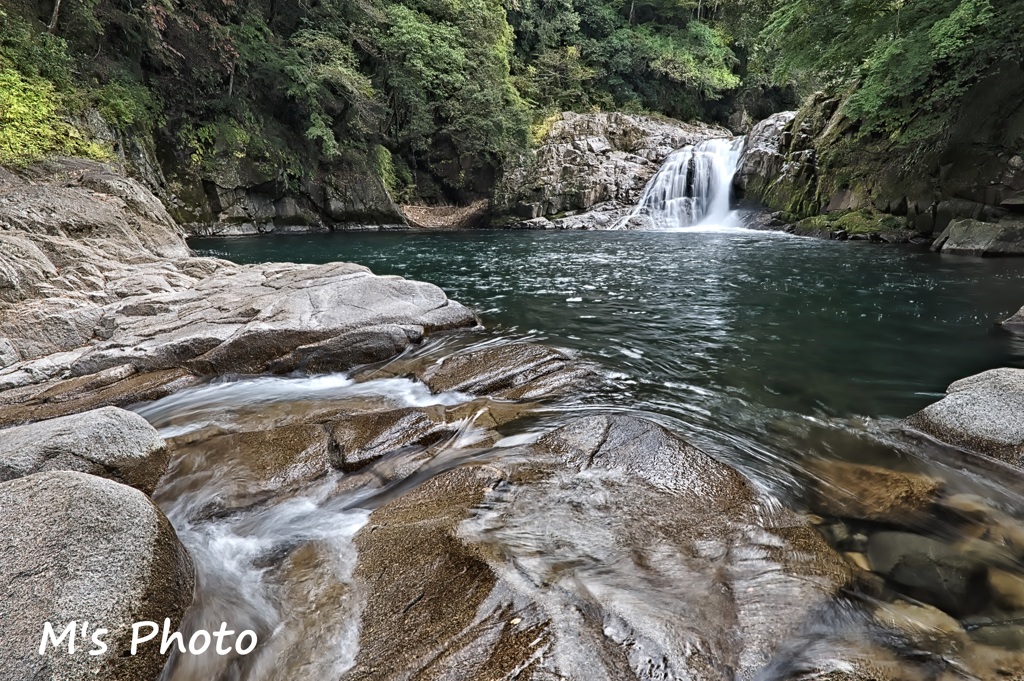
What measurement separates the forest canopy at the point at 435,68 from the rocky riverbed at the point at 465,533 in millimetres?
9073

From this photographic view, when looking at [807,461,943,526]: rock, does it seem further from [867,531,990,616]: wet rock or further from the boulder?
the boulder

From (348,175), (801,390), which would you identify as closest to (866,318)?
(801,390)

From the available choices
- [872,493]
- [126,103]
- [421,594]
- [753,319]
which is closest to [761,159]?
[753,319]

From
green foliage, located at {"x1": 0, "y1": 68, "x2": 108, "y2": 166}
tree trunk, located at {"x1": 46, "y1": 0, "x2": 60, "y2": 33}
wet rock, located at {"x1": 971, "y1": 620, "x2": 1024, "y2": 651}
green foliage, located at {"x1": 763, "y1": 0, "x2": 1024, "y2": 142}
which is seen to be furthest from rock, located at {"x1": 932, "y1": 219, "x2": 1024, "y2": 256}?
tree trunk, located at {"x1": 46, "y1": 0, "x2": 60, "y2": 33}

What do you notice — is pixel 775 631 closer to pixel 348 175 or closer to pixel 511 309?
pixel 511 309

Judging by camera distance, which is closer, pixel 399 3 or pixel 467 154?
pixel 399 3

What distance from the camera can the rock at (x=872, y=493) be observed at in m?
2.85

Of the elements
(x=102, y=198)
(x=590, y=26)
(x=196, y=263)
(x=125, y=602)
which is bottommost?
(x=125, y=602)

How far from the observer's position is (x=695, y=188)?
2281 centimetres

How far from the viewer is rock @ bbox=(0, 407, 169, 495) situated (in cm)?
272

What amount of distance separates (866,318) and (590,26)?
32.8 metres

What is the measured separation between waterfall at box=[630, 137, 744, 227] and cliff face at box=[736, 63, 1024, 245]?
1648mm

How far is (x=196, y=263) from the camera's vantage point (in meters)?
8.51

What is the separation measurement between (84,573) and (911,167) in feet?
57.2
